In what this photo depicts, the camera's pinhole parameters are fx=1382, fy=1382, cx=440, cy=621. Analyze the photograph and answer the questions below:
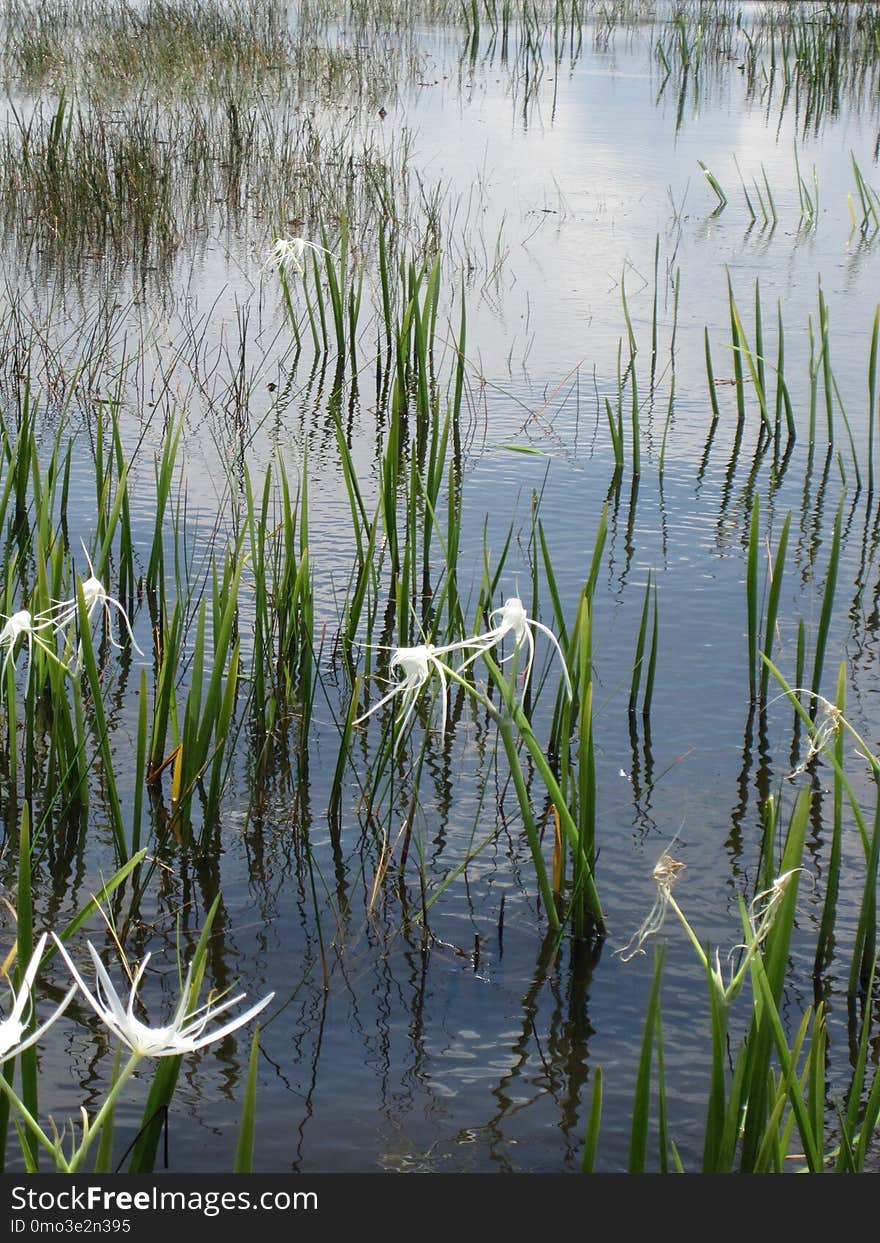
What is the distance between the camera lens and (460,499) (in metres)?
5.32

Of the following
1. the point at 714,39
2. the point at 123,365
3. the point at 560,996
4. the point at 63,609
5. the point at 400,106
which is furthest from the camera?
the point at 714,39

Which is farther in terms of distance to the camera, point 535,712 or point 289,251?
point 289,251

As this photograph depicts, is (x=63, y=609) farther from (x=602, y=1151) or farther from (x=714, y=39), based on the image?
(x=714, y=39)

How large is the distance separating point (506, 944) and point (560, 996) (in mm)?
200

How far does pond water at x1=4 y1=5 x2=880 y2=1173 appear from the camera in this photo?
2.49 metres

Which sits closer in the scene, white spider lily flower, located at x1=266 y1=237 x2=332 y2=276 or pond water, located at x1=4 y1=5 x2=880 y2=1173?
pond water, located at x1=4 y1=5 x2=880 y2=1173

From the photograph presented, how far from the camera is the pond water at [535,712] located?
249 cm

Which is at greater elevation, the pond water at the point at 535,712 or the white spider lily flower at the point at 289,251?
the white spider lily flower at the point at 289,251

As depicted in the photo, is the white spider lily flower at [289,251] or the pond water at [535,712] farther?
the white spider lily flower at [289,251]

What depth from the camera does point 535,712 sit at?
3.86m

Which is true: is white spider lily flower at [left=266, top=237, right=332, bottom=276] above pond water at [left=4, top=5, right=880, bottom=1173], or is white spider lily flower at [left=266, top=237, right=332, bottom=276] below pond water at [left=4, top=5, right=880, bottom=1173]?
above

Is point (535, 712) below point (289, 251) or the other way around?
below

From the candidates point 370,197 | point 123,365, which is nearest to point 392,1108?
point 123,365

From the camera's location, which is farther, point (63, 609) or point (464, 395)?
point (464, 395)
